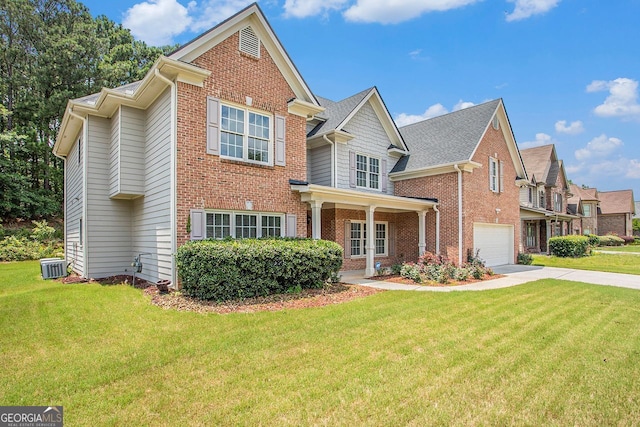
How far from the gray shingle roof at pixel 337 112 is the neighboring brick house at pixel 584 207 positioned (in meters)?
35.6

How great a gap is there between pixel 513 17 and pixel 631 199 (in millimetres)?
53408

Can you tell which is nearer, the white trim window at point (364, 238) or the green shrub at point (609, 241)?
the white trim window at point (364, 238)

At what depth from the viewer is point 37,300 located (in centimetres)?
806

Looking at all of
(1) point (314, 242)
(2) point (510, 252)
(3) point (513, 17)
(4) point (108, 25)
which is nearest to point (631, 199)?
(2) point (510, 252)

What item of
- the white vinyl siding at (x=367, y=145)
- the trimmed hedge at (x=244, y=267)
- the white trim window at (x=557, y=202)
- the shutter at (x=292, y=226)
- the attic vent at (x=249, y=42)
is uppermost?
the attic vent at (x=249, y=42)

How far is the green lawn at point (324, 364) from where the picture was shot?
350cm

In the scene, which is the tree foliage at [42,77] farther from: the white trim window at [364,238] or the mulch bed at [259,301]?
the white trim window at [364,238]

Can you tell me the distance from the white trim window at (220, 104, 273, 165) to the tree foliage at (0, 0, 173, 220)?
73.7ft

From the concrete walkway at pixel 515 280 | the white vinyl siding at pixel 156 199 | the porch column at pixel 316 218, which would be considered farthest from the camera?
the porch column at pixel 316 218

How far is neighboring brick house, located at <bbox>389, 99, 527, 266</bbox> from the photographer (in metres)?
15.1

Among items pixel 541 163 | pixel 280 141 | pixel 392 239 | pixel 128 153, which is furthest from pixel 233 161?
pixel 541 163

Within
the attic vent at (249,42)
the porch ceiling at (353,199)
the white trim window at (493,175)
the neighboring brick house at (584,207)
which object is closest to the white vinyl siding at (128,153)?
the attic vent at (249,42)

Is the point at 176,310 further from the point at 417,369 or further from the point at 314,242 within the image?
the point at 417,369

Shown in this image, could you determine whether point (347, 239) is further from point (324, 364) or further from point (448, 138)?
point (324, 364)
